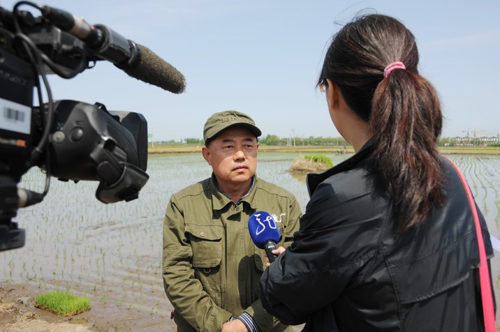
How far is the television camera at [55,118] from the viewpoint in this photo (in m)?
0.97

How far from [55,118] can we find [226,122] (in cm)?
144

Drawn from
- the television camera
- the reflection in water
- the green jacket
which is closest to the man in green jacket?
the green jacket

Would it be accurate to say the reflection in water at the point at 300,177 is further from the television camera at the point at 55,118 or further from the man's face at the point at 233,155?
the television camera at the point at 55,118

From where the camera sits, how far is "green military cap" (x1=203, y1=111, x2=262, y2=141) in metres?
2.46

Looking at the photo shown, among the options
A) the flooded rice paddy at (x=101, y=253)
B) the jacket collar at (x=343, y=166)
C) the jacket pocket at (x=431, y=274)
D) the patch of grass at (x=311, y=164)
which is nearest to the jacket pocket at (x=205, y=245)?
the jacket collar at (x=343, y=166)

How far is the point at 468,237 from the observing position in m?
1.25

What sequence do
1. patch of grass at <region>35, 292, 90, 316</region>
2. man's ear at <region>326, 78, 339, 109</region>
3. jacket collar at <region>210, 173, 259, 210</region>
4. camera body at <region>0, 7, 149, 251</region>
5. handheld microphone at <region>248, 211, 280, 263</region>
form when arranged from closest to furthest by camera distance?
camera body at <region>0, 7, 149, 251</region>
man's ear at <region>326, 78, 339, 109</region>
handheld microphone at <region>248, 211, 280, 263</region>
jacket collar at <region>210, 173, 259, 210</region>
patch of grass at <region>35, 292, 90, 316</region>

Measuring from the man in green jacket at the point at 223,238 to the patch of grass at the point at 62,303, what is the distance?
2.66 meters

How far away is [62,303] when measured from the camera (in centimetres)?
444

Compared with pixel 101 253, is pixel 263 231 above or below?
above

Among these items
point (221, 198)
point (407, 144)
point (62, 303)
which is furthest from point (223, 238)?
point (62, 303)

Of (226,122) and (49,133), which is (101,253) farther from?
(49,133)

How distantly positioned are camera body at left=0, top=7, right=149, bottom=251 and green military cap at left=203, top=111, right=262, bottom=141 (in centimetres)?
120

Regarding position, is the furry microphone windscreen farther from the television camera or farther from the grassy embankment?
the grassy embankment
